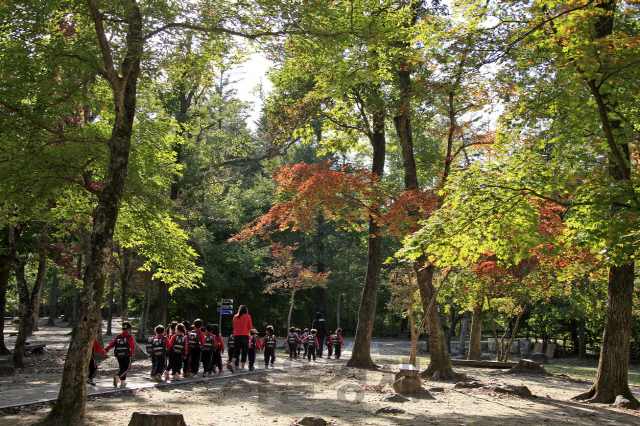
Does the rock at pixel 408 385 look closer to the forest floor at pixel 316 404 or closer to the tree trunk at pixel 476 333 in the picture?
the forest floor at pixel 316 404

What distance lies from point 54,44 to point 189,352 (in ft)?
26.0

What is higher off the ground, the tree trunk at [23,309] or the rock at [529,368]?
the tree trunk at [23,309]

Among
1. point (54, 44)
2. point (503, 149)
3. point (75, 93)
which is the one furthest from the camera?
point (503, 149)

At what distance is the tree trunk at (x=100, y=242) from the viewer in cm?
612

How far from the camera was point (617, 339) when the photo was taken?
374 inches

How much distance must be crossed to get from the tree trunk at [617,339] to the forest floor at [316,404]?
0.49 metres

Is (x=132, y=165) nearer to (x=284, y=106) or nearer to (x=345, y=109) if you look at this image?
(x=284, y=106)

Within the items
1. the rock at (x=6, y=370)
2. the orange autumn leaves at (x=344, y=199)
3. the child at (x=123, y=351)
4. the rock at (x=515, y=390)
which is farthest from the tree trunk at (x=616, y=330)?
the rock at (x=6, y=370)

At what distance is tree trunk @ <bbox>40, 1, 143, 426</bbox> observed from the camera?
612 centimetres

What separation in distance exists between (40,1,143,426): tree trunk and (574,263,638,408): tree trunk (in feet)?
31.5

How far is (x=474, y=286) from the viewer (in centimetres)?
1781

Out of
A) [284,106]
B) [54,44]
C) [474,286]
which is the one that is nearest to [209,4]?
[54,44]

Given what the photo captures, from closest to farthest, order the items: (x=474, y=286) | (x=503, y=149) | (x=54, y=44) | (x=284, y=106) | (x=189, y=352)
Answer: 1. (x=54, y=44)
2. (x=503, y=149)
3. (x=189, y=352)
4. (x=284, y=106)
5. (x=474, y=286)

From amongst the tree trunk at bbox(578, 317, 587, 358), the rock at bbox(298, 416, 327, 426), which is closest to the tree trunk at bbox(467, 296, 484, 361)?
the tree trunk at bbox(578, 317, 587, 358)
